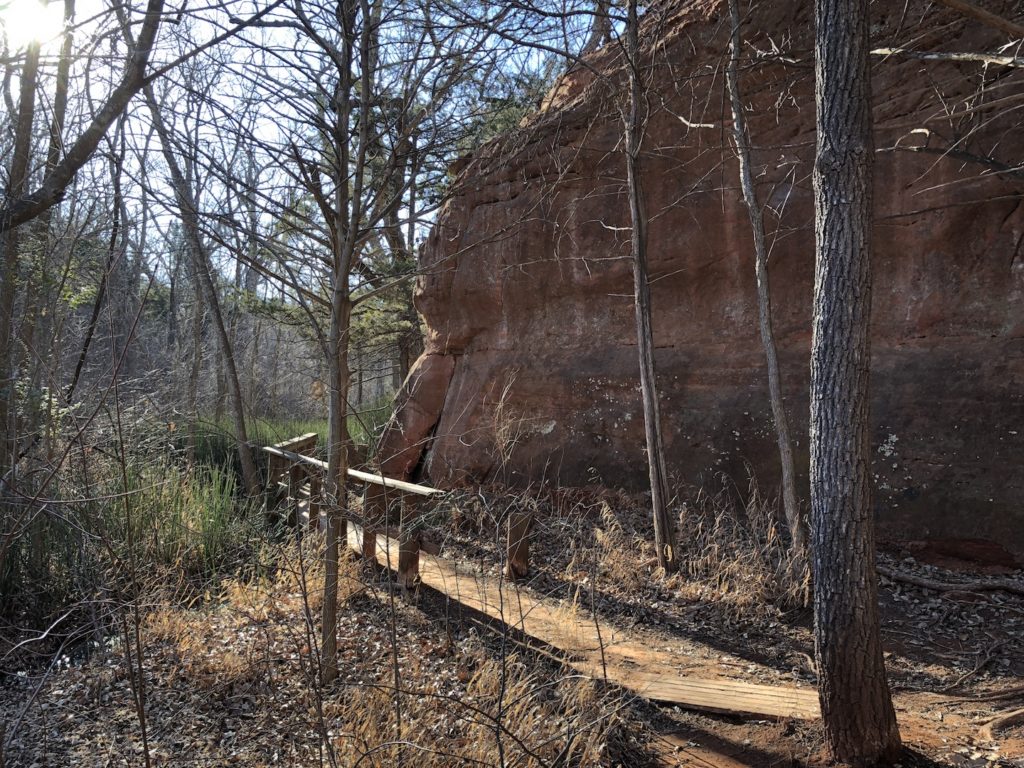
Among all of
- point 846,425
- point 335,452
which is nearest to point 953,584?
point 846,425

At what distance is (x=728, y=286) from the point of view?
28.3 feet

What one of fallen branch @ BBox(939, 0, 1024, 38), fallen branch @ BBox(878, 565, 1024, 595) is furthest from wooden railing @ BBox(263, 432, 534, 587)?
fallen branch @ BBox(939, 0, 1024, 38)

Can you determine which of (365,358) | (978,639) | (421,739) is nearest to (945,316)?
(978,639)

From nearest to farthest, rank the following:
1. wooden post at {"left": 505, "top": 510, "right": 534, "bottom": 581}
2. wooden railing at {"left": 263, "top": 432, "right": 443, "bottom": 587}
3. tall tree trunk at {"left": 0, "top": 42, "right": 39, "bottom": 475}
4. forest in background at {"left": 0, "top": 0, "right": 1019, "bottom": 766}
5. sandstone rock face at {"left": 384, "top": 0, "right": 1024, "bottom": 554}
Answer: forest in background at {"left": 0, "top": 0, "right": 1019, "bottom": 766} → wooden railing at {"left": 263, "top": 432, "right": 443, "bottom": 587} → tall tree trunk at {"left": 0, "top": 42, "right": 39, "bottom": 475} → sandstone rock face at {"left": 384, "top": 0, "right": 1024, "bottom": 554} → wooden post at {"left": 505, "top": 510, "right": 534, "bottom": 581}

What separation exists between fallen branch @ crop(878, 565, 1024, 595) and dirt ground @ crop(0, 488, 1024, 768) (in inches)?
2.3

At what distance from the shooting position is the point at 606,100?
8.96 meters

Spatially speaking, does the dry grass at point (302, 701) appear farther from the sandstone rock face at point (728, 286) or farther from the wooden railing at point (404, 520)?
the sandstone rock face at point (728, 286)

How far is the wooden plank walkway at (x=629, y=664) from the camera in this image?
4258mm

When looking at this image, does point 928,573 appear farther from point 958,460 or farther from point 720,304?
point 720,304

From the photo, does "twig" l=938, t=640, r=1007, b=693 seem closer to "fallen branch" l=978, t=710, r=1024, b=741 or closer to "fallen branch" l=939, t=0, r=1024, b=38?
"fallen branch" l=978, t=710, r=1024, b=741

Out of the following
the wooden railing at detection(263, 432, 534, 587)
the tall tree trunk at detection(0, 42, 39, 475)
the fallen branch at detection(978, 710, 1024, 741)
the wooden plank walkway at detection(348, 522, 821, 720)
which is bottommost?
the wooden plank walkway at detection(348, 522, 821, 720)

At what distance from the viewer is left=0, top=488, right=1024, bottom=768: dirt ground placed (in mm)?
3605

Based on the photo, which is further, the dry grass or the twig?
the twig

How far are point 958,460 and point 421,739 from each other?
18.6 feet
